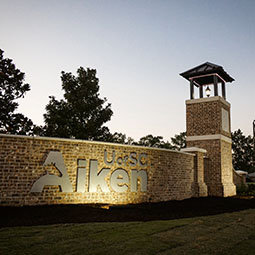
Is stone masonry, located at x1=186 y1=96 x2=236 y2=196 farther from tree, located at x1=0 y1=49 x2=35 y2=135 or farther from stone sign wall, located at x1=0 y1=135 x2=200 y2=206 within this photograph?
tree, located at x1=0 y1=49 x2=35 y2=135

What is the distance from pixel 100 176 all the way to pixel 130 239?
6.23m

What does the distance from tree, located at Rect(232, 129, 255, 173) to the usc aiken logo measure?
207ft

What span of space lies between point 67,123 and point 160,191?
56.7ft

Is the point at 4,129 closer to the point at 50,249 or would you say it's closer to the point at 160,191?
the point at 160,191

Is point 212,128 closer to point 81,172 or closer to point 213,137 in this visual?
point 213,137

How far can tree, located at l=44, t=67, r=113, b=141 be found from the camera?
2783 cm

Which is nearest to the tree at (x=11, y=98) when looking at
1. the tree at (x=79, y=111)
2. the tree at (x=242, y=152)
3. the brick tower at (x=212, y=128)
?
the tree at (x=79, y=111)

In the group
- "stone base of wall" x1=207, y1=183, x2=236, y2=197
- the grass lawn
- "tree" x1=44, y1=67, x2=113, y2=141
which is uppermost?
"tree" x1=44, y1=67, x2=113, y2=141

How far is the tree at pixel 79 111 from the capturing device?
91.3ft

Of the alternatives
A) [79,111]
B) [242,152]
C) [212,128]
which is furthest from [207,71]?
[242,152]

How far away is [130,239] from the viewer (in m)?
4.94

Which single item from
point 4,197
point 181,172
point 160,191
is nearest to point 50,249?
point 4,197

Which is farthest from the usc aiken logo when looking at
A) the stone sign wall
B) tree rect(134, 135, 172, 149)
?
tree rect(134, 135, 172, 149)

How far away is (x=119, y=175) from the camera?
38.0 ft
